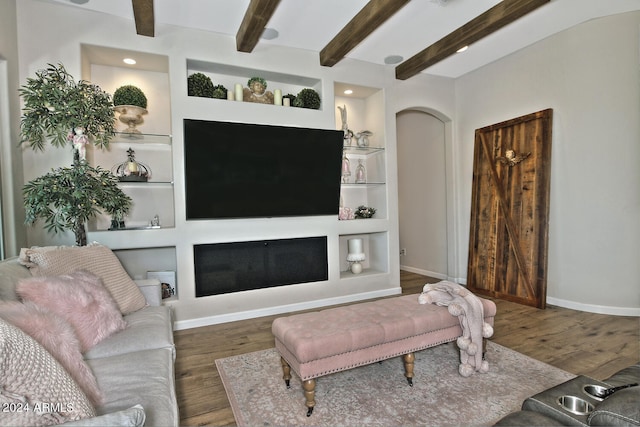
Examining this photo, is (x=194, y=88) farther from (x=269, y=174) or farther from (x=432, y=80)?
(x=432, y=80)

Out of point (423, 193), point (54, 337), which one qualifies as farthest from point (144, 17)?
point (423, 193)

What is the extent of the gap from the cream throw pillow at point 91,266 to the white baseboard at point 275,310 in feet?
3.16

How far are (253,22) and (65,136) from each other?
174cm

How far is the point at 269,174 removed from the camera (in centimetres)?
357

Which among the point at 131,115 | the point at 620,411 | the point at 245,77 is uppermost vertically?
the point at 245,77

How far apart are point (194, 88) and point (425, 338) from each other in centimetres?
309

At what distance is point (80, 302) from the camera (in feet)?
5.55

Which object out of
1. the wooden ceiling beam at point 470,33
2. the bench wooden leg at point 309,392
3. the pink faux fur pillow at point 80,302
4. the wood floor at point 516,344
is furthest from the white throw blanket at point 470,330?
the wooden ceiling beam at point 470,33

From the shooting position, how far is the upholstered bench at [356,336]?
1.79 m

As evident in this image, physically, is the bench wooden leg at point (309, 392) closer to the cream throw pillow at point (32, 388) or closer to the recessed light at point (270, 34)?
the cream throw pillow at point (32, 388)

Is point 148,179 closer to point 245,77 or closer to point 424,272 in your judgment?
point 245,77

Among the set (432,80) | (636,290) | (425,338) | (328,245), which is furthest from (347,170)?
(636,290)

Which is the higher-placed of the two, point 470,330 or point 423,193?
point 423,193

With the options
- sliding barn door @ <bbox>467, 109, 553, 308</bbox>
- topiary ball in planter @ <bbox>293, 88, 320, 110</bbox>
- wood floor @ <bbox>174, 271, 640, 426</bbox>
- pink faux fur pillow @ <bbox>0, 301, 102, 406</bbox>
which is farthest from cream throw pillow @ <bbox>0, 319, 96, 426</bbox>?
sliding barn door @ <bbox>467, 109, 553, 308</bbox>
